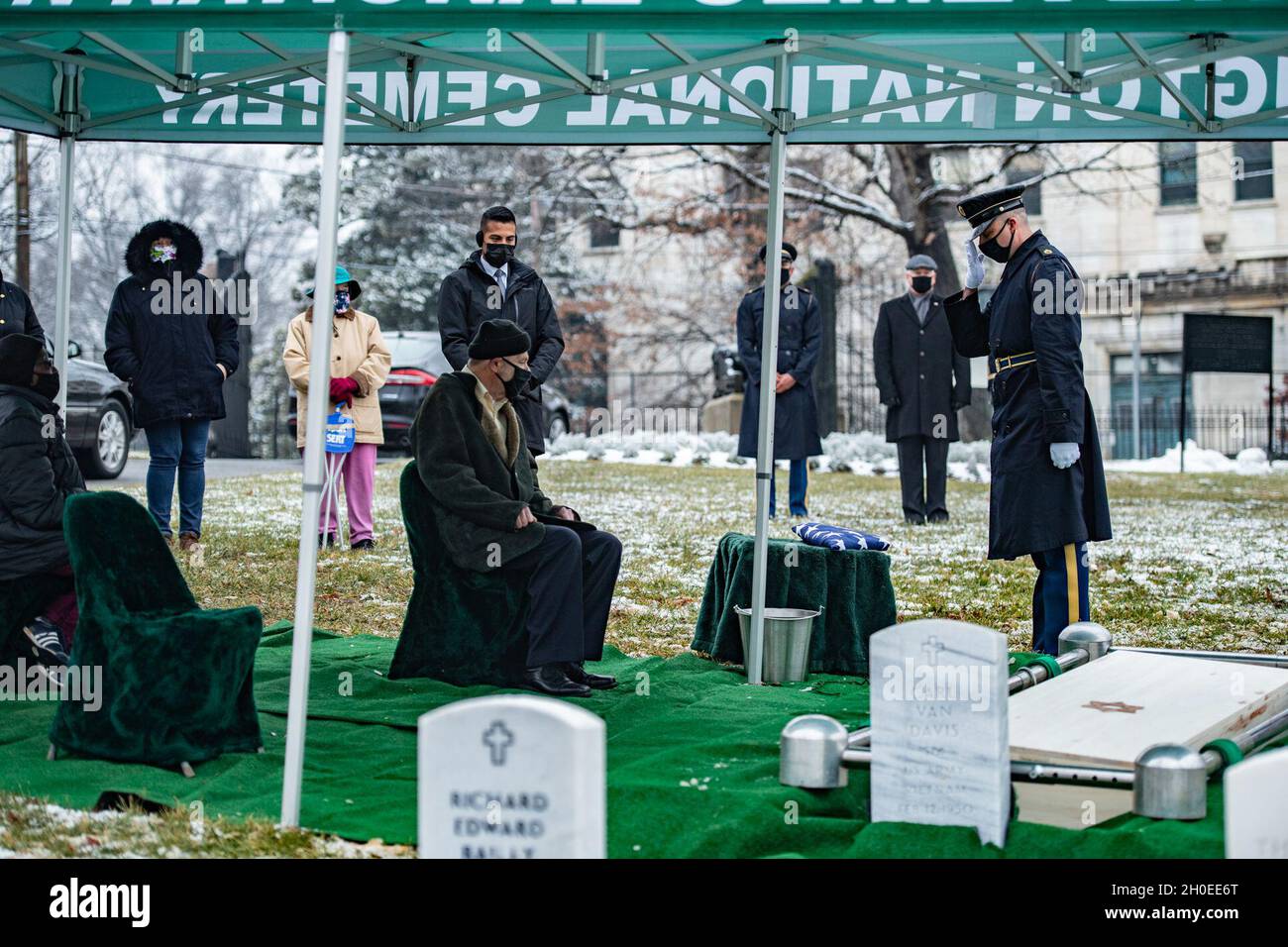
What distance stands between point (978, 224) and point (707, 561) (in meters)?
4.70

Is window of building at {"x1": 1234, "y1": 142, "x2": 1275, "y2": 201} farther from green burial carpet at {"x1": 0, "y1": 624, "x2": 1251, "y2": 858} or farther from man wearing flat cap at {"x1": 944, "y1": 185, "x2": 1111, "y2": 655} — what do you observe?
green burial carpet at {"x1": 0, "y1": 624, "x2": 1251, "y2": 858}

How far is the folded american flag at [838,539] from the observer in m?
7.54

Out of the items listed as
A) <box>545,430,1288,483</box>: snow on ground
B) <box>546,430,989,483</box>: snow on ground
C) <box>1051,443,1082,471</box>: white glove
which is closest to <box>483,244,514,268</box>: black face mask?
<box>1051,443,1082,471</box>: white glove

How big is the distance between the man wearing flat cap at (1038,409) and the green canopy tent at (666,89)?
59cm

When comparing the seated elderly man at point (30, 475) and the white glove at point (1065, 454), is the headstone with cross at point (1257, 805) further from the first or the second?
the seated elderly man at point (30, 475)

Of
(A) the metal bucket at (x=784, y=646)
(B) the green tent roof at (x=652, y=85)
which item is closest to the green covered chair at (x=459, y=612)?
(A) the metal bucket at (x=784, y=646)

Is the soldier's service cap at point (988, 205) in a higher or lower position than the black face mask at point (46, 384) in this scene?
higher

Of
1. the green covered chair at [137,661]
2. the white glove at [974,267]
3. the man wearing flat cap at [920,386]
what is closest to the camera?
the green covered chair at [137,661]

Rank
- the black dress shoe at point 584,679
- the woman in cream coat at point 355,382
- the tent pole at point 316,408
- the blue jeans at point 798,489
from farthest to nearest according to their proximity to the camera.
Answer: the blue jeans at point 798,489
the woman in cream coat at point 355,382
the black dress shoe at point 584,679
the tent pole at point 316,408

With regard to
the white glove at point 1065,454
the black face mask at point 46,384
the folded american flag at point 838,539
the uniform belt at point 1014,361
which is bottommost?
the folded american flag at point 838,539

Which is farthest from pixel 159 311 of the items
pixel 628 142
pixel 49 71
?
pixel 628 142

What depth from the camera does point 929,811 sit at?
449 cm

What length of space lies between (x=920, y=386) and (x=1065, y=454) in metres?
6.57
